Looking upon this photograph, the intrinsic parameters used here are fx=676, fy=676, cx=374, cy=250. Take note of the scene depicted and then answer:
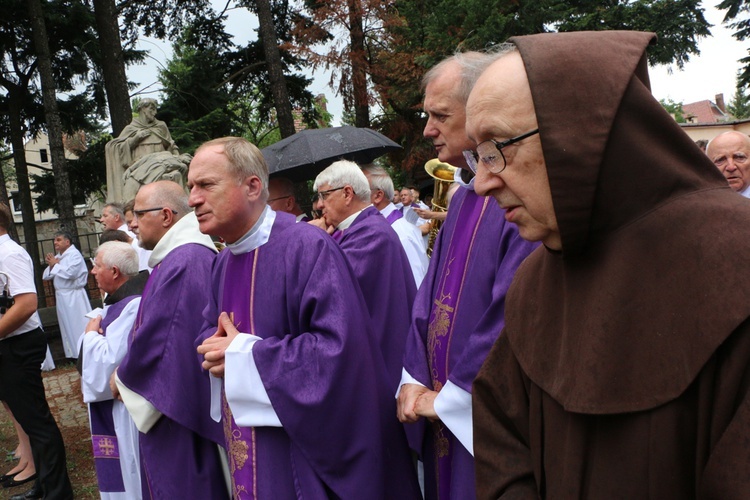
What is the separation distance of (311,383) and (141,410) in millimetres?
1211

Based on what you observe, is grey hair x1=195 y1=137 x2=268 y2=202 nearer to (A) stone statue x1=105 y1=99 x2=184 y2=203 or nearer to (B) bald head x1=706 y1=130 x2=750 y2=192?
(B) bald head x1=706 y1=130 x2=750 y2=192

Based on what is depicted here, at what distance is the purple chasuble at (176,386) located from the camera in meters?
3.40

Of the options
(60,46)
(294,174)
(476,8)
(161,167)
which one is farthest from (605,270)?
(60,46)

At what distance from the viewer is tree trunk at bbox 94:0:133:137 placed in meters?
14.2

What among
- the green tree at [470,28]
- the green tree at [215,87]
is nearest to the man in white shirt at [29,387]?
the green tree at [470,28]

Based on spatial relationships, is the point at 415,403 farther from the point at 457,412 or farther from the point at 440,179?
the point at 440,179

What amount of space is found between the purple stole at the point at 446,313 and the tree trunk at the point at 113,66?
42.1 ft

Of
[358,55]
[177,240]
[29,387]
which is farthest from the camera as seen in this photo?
[358,55]

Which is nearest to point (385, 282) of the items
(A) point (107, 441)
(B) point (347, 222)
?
(B) point (347, 222)

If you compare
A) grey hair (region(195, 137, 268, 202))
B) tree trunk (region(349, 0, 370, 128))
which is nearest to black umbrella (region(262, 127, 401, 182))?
grey hair (region(195, 137, 268, 202))

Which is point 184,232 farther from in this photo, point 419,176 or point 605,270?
point 419,176

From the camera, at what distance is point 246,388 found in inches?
106

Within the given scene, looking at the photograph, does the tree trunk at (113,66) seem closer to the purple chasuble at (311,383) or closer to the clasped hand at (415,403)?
the purple chasuble at (311,383)

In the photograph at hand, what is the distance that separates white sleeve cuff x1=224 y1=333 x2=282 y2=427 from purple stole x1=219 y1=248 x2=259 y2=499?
119 millimetres
